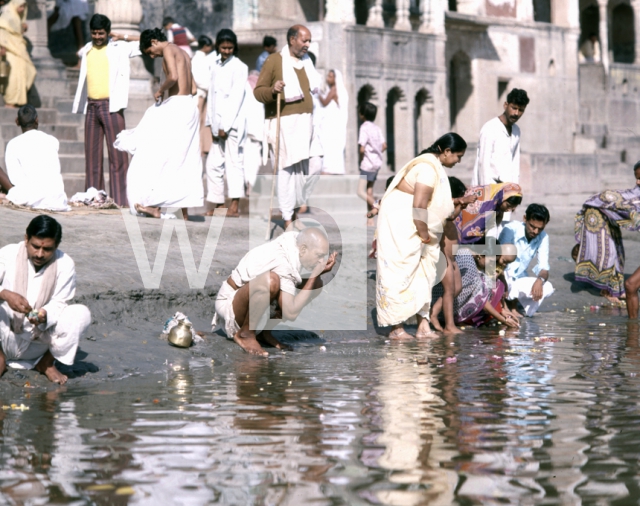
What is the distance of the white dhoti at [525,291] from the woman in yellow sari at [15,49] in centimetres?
764

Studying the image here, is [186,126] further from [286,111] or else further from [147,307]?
[147,307]

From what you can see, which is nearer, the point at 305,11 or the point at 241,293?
the point at 241,293

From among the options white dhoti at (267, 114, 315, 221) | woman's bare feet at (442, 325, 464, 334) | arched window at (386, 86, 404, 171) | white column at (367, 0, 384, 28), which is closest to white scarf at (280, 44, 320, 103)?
white dhoti at (267, 114, 315, 221)

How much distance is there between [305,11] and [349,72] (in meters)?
2.25

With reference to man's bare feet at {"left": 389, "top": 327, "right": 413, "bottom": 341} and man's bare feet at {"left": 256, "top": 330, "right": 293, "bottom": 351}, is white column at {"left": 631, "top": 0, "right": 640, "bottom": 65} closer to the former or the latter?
man's bare feet at {"left": 389, "top": 327, "right": 413, "bottom": 341}

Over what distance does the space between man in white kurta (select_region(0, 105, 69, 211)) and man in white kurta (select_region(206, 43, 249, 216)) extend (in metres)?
2.02

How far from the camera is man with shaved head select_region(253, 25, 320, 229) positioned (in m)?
10.8

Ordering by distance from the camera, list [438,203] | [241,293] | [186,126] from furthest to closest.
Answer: [186,126]
[438,203]
[241,293]

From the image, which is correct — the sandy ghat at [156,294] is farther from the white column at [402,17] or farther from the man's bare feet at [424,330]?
the white column at [402,17]

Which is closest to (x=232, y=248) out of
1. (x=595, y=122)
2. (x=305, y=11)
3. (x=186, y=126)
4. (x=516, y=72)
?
(x=186, y=126)

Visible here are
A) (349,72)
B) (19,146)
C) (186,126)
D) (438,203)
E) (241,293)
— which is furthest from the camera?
(349,72)

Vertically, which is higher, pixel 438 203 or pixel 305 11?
pixel 305 11

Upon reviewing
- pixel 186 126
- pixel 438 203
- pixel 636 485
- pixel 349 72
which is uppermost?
pixel 349 72

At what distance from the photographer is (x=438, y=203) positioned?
331 inches
